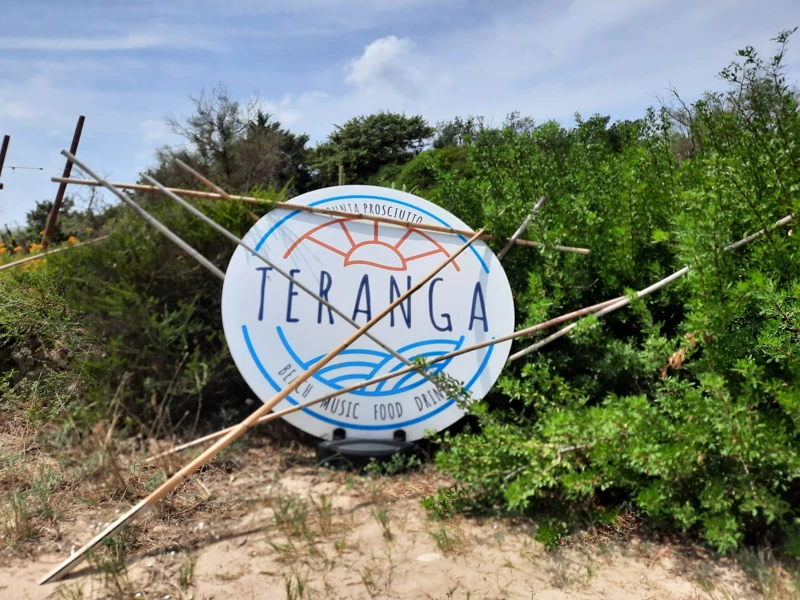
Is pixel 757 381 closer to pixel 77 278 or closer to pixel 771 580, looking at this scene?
pixel 771 580

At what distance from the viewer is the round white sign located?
3.54 metres

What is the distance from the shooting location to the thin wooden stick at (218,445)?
2525 mm

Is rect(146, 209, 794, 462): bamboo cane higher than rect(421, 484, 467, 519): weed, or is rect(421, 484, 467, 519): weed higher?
rect(146, 209, 794, 462): bamboo cane

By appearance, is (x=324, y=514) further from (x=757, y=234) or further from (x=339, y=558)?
(x=757, y=234)

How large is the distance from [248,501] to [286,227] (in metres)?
1.58

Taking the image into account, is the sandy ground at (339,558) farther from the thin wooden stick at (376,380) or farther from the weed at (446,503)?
the thin wooden stick at (376,380)

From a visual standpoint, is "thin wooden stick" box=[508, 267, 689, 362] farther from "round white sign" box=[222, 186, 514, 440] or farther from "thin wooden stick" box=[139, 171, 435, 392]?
"thin wooden stick" box=[139, 171, 435, 392]

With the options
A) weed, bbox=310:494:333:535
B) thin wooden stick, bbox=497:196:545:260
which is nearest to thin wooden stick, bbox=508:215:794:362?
thin wooden stick, bbox=497:196:545:260

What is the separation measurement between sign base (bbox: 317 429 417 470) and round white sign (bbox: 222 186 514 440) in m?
0.06

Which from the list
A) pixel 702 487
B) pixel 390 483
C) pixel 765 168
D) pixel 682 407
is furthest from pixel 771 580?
pixel 765 168

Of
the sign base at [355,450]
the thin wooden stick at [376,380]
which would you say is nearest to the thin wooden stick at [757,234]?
the thin wooden stick at [376,380]

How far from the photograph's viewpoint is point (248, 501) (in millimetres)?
3115

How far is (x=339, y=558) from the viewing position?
8.64ft

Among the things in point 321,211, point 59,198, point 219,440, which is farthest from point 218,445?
point 59,198
